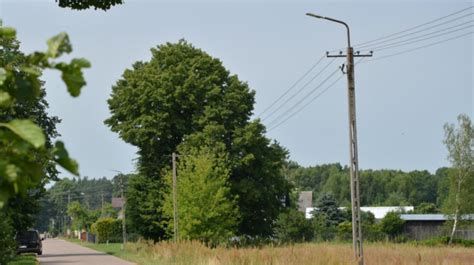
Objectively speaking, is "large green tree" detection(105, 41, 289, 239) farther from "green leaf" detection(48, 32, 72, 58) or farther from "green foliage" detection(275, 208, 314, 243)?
"green leaf" detection(48, 32, 72, 58)

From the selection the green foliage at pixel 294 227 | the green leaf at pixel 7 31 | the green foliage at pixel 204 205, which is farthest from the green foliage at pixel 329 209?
the green leaf at pixel 7 31

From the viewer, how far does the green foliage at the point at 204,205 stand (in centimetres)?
4266

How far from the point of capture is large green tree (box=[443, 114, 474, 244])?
236 feet

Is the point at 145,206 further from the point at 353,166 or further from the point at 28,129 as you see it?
the point at 28,129

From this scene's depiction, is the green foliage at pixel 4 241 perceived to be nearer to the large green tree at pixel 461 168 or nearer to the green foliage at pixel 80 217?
the large green tree at pixel 461 168

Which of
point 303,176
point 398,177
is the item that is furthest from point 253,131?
point 303,176

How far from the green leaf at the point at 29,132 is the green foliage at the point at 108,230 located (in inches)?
3306

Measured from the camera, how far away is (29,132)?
215 cm

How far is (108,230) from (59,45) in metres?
85.1

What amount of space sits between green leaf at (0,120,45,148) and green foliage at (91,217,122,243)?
83971 mm

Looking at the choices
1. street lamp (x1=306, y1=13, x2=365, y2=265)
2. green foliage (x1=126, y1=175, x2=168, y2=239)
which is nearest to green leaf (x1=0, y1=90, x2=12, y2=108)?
street lamp (x1=306, y1=13, x2=365, y2=265)

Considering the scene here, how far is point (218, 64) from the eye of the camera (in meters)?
53.9

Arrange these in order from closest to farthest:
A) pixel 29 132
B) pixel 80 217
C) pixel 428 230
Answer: pixel 29 132, pixel 428 230, pixel 80 217

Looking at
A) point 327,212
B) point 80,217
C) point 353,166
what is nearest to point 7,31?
point 353,166
